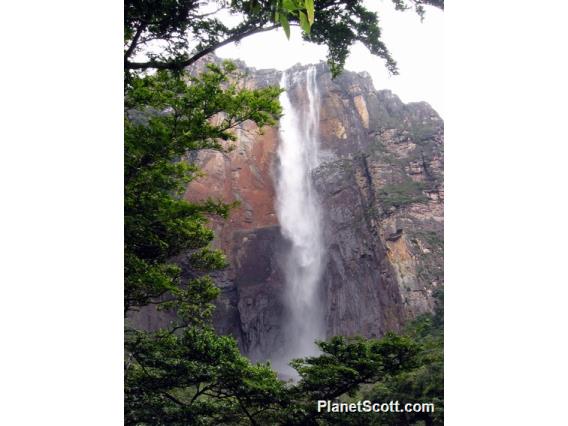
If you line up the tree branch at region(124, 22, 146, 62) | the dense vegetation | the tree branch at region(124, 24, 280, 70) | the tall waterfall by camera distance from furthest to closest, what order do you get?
the tall waterfall < the tree branch at region(124, 24, 280, 70) < the tree branch at region(124, 22, 146, 62) < the dense vegetation

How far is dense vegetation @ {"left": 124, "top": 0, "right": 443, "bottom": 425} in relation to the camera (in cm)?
463

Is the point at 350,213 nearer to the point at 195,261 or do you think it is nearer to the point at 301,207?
the point at 301,207

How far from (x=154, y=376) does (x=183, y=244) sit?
1.28m

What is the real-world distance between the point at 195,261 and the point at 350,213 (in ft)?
5.94

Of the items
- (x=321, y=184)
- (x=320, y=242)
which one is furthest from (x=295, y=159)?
(x=320, y=242)

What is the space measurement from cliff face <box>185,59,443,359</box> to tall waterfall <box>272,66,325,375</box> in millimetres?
99

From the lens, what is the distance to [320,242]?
5703 millimetres

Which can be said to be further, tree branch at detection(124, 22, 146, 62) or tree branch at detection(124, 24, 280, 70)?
tree branch at detection(124, 24, 280, 70)

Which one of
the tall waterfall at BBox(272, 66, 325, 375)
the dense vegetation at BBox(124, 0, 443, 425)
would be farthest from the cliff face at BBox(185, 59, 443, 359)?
the dense vegetation at BBox(124, 0, 443, 425)

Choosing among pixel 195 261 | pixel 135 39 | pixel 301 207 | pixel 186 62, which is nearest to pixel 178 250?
pixel 195 261

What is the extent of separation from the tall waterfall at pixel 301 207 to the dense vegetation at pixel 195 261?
0.43 meters

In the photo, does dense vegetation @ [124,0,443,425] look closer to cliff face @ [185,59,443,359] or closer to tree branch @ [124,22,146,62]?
tree branch @ [124,22,146,62]

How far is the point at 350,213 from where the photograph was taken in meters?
5.79

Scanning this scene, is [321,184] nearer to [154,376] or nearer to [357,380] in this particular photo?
[357,380]
